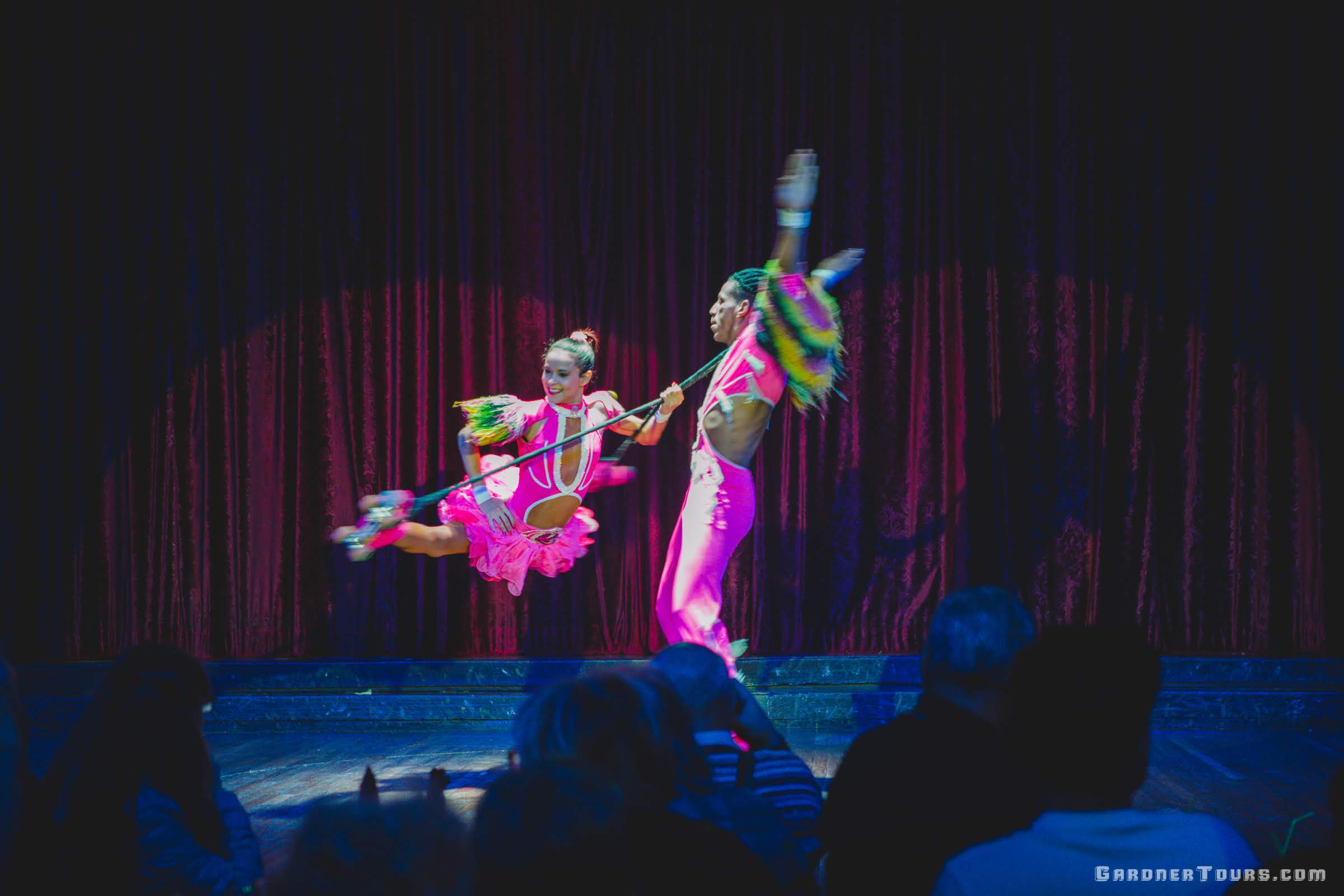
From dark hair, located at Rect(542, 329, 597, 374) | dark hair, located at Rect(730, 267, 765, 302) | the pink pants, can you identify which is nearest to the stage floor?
the pink pants

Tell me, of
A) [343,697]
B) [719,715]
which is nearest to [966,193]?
[343,697]

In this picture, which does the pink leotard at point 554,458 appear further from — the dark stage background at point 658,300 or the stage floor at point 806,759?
the stage floor at point 806,759

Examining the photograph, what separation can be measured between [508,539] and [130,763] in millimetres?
3296

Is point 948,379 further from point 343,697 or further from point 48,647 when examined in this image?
point 48,647

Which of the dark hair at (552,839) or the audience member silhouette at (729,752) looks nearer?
the dark hair at (552,839)

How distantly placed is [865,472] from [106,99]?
15.1 feet

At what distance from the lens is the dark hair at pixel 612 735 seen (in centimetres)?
138

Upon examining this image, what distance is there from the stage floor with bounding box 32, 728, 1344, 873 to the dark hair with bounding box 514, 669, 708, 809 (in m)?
1.73

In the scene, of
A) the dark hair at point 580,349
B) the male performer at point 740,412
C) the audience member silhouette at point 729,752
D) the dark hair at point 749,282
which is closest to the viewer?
the audience member silhouette at point 729,752

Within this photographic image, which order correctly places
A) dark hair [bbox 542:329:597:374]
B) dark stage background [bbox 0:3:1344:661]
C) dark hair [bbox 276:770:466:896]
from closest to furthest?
dark hair [bbox 276:770:466:896]
dark hair [bbox 542:329:597:374]
dark stage background [bbox 0:3:1344:661]

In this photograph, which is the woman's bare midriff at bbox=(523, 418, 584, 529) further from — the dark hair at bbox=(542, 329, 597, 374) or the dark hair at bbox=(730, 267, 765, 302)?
the dark hair at bbox=(730, 267, 765, 302)

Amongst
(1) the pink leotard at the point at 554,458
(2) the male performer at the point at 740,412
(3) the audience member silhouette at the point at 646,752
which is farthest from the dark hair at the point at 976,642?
(1) the pink leotard at the point at 554,458

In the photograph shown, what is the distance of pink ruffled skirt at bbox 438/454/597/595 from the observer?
4.94m

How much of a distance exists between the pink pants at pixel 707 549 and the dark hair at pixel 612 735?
8.85 ft
